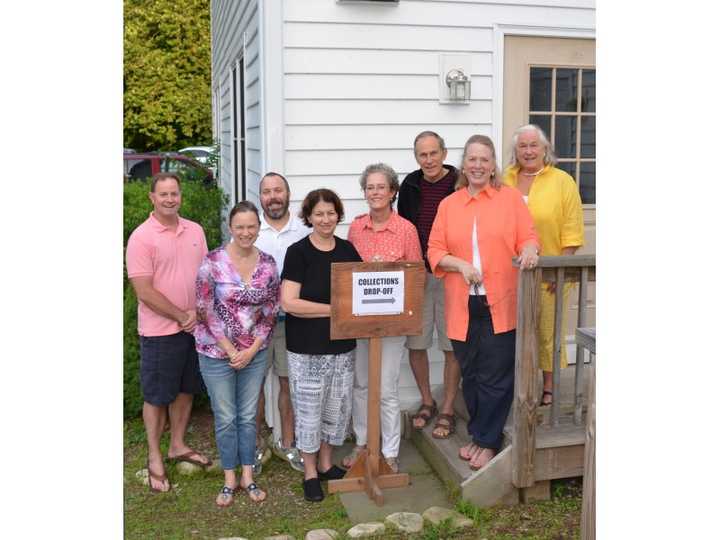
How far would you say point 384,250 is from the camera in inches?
178

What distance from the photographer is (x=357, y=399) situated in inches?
188

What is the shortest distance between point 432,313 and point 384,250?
0.69 meters

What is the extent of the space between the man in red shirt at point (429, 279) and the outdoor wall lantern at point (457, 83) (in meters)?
0.74

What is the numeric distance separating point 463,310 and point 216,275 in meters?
1.32

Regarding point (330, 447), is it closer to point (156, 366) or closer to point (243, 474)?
point (243, 474)

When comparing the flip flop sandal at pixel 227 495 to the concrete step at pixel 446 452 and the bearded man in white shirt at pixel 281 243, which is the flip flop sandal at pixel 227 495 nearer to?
the bearded man in white shirt at pixel 281 243

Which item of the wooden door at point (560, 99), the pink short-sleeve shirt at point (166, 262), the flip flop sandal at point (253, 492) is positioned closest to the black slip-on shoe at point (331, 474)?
the flip flop sandal at point (253, 492)

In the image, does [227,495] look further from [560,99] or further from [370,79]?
[560,99]

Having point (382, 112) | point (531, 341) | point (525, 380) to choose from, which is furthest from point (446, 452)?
point (382, 112)

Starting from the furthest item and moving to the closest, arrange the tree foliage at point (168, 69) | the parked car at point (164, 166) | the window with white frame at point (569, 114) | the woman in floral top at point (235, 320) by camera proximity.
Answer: the tree foliage at point (168, 69) < the parked car at point (164, 166) < the window with white frame at point (569, 114) < the woman in floral top at point (235, 320)

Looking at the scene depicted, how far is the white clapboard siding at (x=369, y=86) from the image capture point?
207 inches

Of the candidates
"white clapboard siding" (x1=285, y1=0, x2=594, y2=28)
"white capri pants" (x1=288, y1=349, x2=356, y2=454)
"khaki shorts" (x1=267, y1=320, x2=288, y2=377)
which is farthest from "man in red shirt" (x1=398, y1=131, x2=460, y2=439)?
"white clapboard siding" (x1=285, y1=0, x2=594, y2=28)

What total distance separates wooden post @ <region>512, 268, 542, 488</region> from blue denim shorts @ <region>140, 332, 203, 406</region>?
5.89ft
